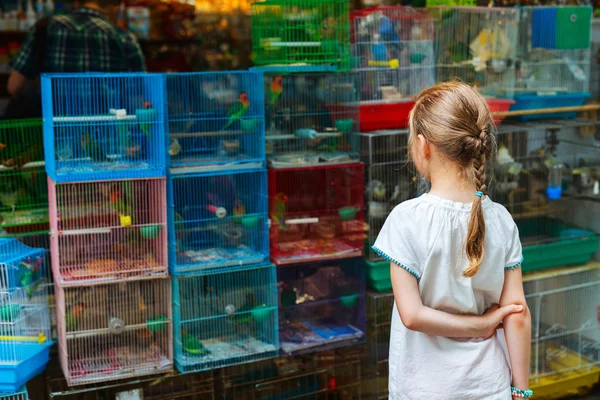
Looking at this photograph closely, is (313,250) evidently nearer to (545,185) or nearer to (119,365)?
(119,365)

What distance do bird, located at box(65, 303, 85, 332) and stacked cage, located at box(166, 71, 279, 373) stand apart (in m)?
0.40

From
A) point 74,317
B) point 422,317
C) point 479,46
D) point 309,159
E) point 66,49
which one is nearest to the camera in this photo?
point 422,317

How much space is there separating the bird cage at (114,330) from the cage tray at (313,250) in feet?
1.77

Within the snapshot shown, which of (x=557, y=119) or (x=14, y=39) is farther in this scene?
(x=14, y=39)

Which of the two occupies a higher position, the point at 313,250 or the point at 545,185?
the point at 545,185

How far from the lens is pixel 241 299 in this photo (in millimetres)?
3434

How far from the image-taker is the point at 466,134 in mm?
2033

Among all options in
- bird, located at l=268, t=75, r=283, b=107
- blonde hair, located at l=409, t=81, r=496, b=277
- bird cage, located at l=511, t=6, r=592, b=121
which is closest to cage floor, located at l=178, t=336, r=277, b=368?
bird, located at l=268, t=75, r=283, b=107

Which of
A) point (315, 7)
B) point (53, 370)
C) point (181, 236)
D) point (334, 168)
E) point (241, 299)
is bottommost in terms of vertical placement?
point (53, 370)

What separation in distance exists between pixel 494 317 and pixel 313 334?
151 centimetres

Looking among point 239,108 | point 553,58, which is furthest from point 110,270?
point 553,58

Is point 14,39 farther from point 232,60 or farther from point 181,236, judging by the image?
point 181,236

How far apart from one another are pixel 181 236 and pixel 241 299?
0.40m

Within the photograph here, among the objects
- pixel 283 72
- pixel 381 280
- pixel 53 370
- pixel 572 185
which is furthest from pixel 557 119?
pixel 53 370
